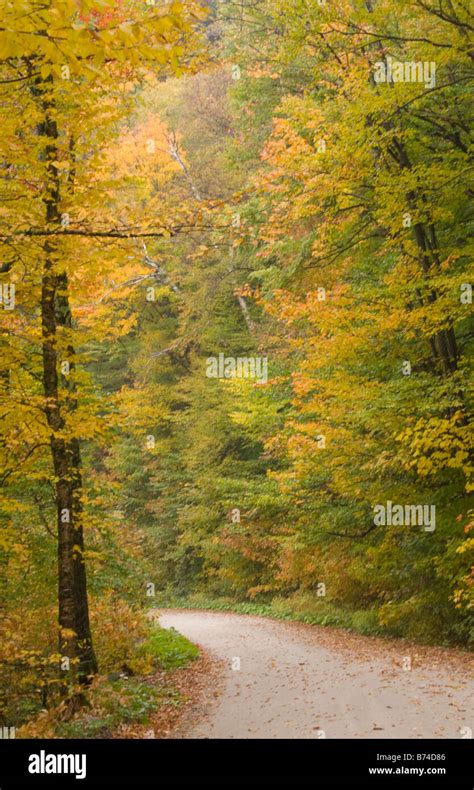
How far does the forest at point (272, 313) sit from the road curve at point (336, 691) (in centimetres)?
88

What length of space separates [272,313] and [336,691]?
8011 millimetres

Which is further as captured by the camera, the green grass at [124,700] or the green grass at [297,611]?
the green grass at [297,611]

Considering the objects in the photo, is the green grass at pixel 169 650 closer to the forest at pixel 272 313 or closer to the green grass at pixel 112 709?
the forest at pixel 272 313

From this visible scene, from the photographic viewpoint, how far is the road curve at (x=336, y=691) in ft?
22.4

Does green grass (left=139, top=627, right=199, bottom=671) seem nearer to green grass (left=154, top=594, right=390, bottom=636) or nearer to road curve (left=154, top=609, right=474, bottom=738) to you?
road curve (left=154, top=609, right=474, bottom=738)

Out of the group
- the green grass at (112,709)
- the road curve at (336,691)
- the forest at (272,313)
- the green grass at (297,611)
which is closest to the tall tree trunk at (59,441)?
the forest at (272,313)

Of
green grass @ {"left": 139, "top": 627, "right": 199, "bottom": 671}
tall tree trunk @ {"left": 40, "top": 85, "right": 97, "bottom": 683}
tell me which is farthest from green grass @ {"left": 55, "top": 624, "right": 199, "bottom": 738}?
tall tree trunk @ {"left": 40, "top": 85, "right": 97, "bottom": 683}

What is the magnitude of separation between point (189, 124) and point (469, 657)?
25992 mm

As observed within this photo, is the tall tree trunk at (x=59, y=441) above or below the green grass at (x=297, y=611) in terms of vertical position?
above

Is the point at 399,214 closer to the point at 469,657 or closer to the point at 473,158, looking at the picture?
the point at 473,158

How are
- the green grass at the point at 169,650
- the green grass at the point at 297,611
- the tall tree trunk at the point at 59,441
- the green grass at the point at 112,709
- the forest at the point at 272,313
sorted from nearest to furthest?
the forest at the point at 272,313 → the green grass at the point at 112,709 → the tall tree trunk at the point at 59,441 → the green grass at the point at 169,650 → the green grass at the point at 297,611

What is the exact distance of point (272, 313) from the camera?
14.5 metres

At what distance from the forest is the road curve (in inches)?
34.6

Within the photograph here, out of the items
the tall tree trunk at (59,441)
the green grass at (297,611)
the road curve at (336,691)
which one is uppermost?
the tall tree trunk at (59,441)
